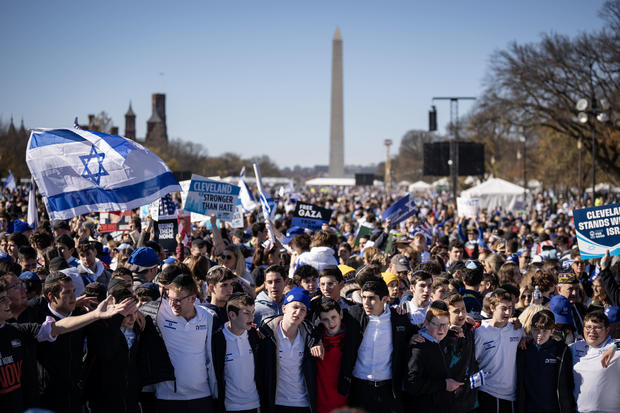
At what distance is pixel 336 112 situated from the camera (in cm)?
9169

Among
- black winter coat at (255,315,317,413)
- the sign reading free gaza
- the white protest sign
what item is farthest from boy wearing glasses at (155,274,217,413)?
the white protest sign

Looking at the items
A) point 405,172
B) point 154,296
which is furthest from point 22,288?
point 405,172

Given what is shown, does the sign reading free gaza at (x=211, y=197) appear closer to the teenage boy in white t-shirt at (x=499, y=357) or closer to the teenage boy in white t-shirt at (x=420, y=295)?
the teenage boy in white t-shirt at (x=420, y=295)

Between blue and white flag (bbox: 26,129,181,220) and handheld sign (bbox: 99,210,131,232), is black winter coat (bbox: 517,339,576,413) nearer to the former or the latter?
blue and white flag (bbox: 26,129,181,220)

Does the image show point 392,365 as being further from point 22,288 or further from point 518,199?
point 518,199

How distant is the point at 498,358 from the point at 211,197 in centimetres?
626

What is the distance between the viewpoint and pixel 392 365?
529 centimetres

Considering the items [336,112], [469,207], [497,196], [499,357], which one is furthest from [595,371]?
[336,112]

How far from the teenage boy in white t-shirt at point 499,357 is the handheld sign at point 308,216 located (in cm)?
695

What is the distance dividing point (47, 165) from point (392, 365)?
153 inches

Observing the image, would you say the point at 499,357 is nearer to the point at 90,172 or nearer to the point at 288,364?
the point at 288,364

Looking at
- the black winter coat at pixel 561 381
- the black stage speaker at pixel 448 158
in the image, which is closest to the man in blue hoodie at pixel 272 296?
the black winter coat at pixel 561 381

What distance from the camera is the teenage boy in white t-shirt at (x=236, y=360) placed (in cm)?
507

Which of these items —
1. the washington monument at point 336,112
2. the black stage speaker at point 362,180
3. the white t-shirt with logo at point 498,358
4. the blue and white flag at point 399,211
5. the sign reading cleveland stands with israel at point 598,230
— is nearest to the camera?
the white t-shirt with logo at point 498,358
